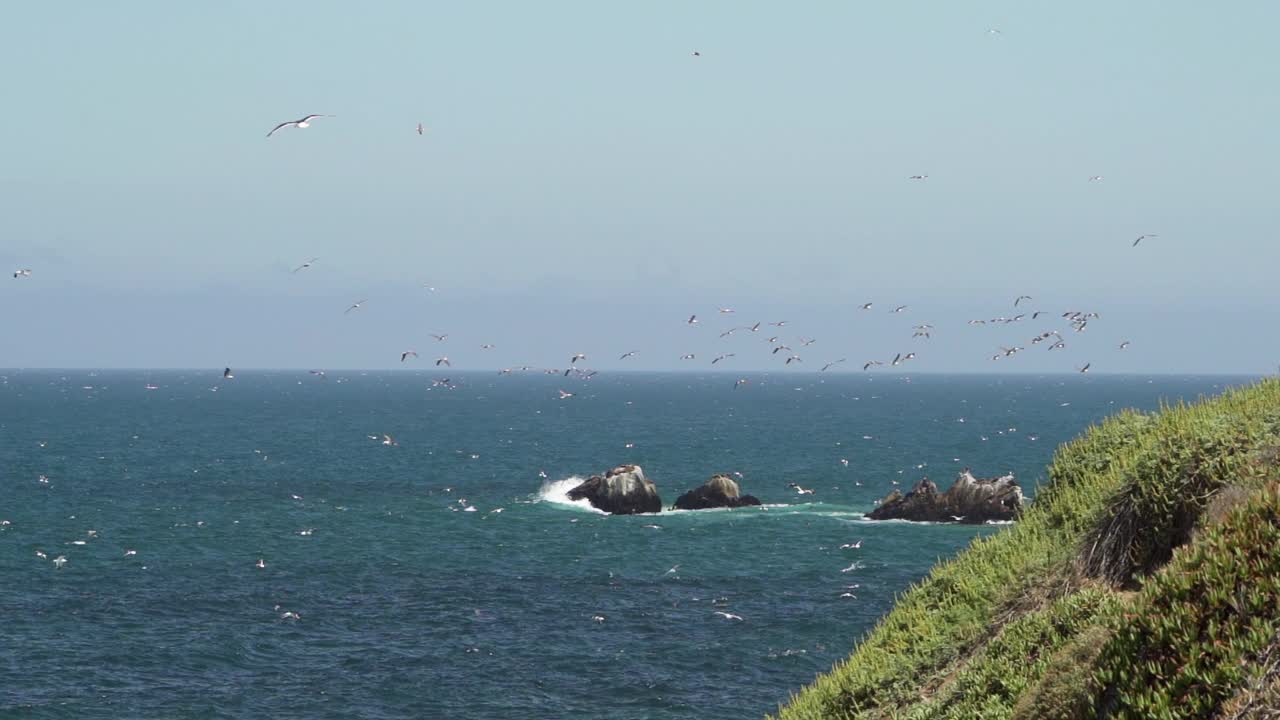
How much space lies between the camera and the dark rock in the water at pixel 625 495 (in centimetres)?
8175

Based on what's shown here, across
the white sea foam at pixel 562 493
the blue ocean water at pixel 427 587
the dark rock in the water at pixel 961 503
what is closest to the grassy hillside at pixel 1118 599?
the blue ocean water at pixel 427 587

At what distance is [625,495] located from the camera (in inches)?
3236

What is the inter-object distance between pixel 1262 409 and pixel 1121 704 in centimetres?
743

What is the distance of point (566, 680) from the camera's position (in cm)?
4150

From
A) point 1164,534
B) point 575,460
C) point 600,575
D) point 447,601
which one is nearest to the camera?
point 1164,534

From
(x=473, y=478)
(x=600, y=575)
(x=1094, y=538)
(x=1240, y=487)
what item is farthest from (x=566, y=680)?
(x=473, y=478)

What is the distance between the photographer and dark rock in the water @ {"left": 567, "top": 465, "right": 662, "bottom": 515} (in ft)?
268

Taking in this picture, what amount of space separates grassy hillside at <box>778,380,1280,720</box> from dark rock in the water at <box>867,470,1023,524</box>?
54.0m

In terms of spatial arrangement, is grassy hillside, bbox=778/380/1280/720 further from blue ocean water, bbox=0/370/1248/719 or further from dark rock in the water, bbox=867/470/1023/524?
dark rock in the water, bbox=867/470/1023/524

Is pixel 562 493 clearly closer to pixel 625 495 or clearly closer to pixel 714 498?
pixel 625 495

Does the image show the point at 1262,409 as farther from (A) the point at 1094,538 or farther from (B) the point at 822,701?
(B) the point at 822,701

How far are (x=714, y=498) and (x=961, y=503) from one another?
1761 centimetres

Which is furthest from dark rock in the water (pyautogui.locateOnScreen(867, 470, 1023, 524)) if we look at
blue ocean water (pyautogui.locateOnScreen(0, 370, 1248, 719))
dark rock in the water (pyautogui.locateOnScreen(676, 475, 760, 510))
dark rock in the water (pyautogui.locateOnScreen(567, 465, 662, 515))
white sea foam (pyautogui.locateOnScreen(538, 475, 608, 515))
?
white sea foam (pyautogui.locateOnScreen(538, 475, 608, 515))

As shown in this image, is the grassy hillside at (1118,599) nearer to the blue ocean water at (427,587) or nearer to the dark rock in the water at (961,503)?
the blue ocean water at (427,587)
